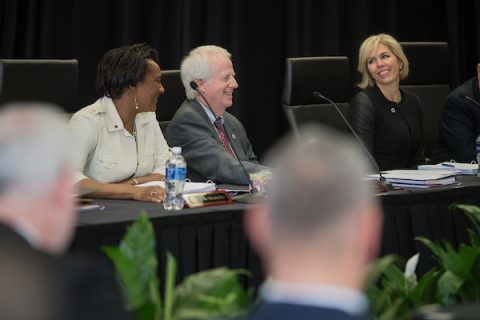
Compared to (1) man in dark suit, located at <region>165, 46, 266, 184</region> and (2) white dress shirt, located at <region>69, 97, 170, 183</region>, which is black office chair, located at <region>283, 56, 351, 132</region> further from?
(2) white dress shirt, located at <region>69, 97, 170, 183</region>

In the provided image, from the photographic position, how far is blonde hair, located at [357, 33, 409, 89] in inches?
198

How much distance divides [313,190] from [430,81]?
4684 millimetres

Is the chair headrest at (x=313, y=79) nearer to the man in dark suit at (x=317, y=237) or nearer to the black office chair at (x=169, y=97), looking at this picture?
the black office chair at (x=169, y=97)

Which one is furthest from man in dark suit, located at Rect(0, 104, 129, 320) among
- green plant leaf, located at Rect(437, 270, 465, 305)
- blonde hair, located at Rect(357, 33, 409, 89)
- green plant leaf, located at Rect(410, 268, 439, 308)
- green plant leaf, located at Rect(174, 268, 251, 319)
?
blonde hair, located at Rect(357, 33, 409, 89)

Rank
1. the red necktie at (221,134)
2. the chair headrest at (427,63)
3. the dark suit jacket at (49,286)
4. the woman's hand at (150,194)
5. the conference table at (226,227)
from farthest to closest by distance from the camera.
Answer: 1. the chair headrest at (427,63)
2. the red necktie at (221,134)
3. the woman's hand at (150,194)
4. the conference table at (226,227)
5. the dark suit jacket at (49,286)

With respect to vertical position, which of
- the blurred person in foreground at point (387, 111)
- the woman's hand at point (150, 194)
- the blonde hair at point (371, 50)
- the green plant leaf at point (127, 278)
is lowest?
the green plant leaf at point (127, 278)

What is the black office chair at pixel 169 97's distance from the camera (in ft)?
15.3

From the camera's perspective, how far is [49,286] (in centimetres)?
109

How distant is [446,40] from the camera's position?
21.9ft

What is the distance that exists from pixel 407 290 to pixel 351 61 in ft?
13.8

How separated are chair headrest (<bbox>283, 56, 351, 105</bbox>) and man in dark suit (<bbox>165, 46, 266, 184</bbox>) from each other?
495 mm

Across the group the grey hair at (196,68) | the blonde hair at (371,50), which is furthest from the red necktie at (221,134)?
the blonde hair at (371,50)

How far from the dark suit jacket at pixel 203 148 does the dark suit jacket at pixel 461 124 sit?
4.19ft

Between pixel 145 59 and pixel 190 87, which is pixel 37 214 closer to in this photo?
pixel 145 59
